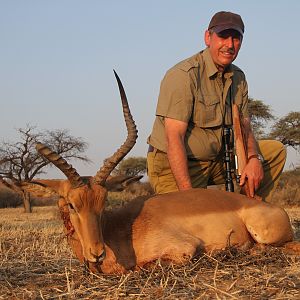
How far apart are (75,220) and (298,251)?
2446 millimetres

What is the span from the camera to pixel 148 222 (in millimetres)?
5227

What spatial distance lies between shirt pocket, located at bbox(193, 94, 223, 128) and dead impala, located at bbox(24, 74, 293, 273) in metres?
1.17

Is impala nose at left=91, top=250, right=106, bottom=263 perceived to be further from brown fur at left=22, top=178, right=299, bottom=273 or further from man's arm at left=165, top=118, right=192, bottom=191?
man's arm at left=165, top=118, right=192, bottom=191

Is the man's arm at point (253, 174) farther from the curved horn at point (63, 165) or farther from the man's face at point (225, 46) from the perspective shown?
the curved horn at point (63, 165)

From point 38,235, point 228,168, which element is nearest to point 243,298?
point 228,168

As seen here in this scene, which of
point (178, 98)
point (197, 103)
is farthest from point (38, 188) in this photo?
point (197, 103)

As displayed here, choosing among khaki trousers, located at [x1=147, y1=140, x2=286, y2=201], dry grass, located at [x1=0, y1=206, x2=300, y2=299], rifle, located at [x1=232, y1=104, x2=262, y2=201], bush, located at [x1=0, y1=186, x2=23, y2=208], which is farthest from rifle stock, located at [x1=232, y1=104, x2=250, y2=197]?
bush, located at [x1=0, y1=186, x2=23, y2=208]

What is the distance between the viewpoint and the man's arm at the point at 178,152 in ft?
20.4

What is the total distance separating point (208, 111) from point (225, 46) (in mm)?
819

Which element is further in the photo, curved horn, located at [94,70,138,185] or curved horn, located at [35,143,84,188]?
curved horn, located at [94,70,138,185]

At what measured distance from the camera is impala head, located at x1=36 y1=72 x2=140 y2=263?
448 cm

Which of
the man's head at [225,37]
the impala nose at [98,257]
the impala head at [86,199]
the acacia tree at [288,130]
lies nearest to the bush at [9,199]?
the acacia tree at [288,130]

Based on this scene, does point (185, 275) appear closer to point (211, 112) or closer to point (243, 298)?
point (243, 298)

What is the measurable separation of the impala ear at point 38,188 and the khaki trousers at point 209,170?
206 centimetres
